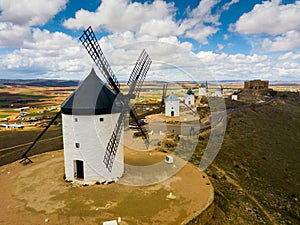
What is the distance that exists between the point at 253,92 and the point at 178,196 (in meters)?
99.5

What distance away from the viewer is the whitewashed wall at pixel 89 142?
53.5 ft

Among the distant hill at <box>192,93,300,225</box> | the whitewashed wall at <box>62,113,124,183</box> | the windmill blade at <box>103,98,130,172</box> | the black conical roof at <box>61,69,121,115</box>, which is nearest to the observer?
the black conical roof at <box>61,69,121,115</box>

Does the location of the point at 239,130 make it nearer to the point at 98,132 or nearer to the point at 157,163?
the point at 157,163

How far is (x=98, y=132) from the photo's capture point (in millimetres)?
16375

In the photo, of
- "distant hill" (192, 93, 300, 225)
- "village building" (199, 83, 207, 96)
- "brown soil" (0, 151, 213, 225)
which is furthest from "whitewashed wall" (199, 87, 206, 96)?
"brown soil" (0, 151, 213, 225)

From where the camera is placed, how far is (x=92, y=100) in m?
16.3

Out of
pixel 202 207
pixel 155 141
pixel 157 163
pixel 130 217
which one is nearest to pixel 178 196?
pixel 202 207

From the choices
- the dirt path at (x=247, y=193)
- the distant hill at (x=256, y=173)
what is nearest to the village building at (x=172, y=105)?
the distant hill at (x=256, y=173)

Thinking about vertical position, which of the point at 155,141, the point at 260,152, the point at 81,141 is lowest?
the point at 260,152

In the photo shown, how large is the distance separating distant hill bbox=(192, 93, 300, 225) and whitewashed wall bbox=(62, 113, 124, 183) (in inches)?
332

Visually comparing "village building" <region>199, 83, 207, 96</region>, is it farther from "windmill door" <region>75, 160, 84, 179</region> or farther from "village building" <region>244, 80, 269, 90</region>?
"windmill door" <region>75, 160, 84, 179</region>

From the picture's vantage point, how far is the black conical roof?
1611 cm

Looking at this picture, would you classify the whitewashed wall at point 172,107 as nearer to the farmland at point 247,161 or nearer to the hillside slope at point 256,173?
the farmland at point 247,161

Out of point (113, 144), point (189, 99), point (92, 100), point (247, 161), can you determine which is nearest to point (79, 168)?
point (113, 144)
